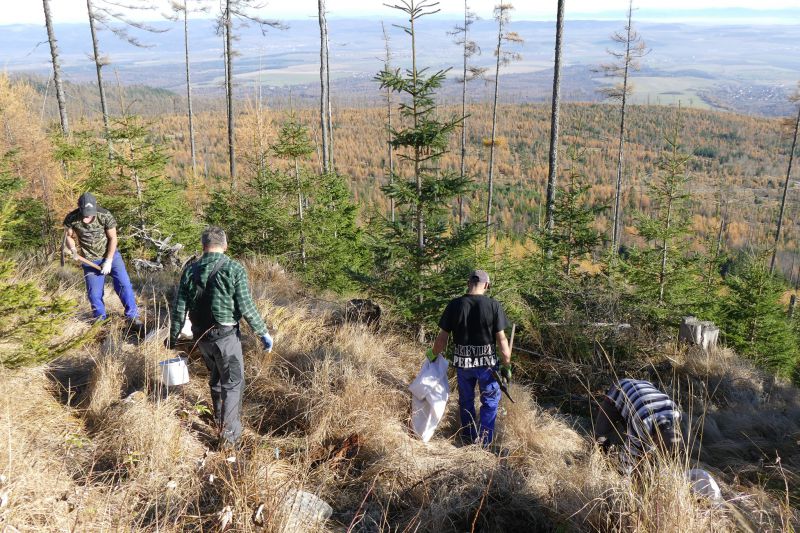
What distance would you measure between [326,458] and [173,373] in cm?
144

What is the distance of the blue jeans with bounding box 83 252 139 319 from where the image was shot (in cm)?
590

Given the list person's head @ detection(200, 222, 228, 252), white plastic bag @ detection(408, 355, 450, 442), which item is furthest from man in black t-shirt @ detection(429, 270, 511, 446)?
person's head @ detection(200, 222, 228, 252)

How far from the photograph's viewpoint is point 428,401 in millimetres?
4684

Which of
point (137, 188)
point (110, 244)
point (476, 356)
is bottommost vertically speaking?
point (476, 356)

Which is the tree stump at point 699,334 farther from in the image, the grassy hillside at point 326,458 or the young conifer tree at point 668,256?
the young conifer tree at point 668,256

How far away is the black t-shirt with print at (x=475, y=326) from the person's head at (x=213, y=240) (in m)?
1.95

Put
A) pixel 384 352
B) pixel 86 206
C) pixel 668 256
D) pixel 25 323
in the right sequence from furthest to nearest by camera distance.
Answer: pixel 668 256
pixel 384 352
pixel 86 206
pixel 25 323

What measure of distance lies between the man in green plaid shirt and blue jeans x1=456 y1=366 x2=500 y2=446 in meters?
1.81

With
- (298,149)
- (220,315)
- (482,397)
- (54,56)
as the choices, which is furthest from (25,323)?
(54,56)

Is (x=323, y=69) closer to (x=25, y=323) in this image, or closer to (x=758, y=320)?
(x=758, y=320)

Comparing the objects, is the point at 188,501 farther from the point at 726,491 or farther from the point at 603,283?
the point at 603,283

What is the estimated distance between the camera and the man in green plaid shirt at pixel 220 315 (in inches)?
160

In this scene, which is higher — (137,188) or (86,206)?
(86,206)

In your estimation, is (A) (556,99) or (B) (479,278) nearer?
(B) (479,278)
